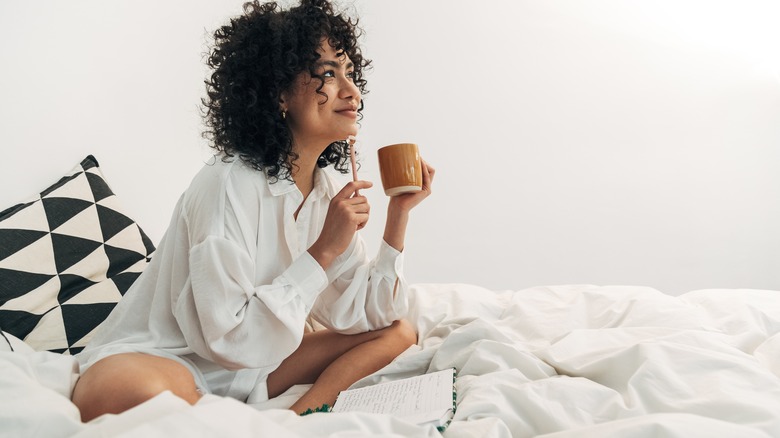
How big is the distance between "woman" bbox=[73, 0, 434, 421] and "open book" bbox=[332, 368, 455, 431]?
0.50 feet

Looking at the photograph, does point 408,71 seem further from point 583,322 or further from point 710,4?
point 583,322

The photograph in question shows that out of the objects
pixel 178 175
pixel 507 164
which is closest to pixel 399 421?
pixel 178 175

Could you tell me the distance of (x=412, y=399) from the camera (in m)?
0.98

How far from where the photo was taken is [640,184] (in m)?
2.74

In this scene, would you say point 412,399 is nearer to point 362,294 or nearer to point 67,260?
point 362,294

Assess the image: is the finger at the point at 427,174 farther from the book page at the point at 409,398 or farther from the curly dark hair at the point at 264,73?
the book page at the point at 409,398

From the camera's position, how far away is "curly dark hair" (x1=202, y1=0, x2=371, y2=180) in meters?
1.32

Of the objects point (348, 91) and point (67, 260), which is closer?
point (348, 91)

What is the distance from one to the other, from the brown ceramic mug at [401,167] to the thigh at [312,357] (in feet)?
1.18

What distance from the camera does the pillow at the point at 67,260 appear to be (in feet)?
4.72

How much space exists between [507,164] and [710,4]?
115cm

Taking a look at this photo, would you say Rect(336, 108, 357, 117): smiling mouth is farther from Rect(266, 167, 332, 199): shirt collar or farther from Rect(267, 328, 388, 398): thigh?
Rect(267, 328, 388, 398): thigh

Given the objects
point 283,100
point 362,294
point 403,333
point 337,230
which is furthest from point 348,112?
point 403,333

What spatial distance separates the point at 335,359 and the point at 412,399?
1.51 ft
